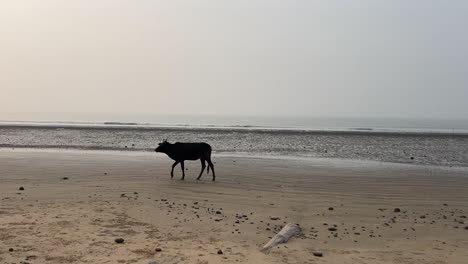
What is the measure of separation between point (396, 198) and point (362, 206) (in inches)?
73.3

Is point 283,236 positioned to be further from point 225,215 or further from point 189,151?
point 189,151

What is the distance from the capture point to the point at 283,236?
7.70 meters

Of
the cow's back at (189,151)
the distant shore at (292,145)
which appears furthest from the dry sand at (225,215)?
the distant shore at (292,145)

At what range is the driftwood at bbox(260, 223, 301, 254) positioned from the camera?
7234 mm

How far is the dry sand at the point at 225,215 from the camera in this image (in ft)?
22.6

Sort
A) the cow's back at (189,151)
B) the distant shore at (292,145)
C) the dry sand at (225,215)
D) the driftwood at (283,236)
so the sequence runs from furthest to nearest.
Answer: the distant shore at (292,145)
the cow's back at (189,151)
the driftwood at (283,236)
the dry sand at (225,215)

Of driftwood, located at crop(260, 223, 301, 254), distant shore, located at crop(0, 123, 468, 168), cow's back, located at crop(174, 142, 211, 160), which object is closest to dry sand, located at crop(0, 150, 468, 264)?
driftwood, located at crop(260, 223, 301, 254)

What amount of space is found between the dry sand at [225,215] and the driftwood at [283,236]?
154mm

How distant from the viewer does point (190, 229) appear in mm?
8281

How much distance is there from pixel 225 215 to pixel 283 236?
7.13ft

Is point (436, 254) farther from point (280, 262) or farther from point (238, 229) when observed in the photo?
point (238, 229)

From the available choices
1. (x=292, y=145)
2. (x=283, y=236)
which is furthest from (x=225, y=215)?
(x=292, y=145)

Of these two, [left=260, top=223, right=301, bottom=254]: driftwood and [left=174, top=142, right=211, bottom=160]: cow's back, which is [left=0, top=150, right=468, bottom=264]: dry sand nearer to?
[left=260, top=223, right=301, bottom=254]: driftwood

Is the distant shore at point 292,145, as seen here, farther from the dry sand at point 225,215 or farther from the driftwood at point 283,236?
the driftwood at point 283,236
